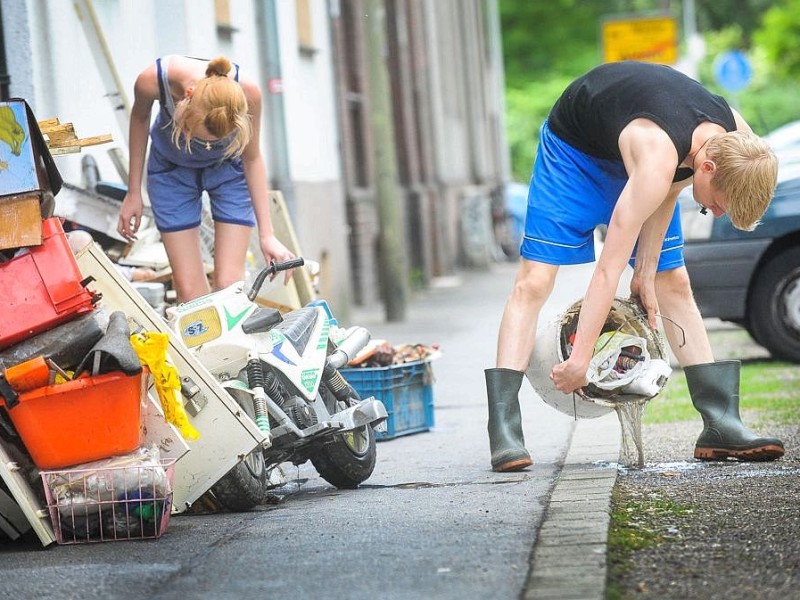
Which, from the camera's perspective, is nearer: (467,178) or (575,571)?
(575,571)

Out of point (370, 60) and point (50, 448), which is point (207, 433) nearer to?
point (50, 448)

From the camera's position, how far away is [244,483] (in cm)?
568

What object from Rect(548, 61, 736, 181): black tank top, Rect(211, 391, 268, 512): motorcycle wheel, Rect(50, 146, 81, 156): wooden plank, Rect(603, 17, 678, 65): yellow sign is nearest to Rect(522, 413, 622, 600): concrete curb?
Rect(211, 391, 268, 512): motorcycle wheel

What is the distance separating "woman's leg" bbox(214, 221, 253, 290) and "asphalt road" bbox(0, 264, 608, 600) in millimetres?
880

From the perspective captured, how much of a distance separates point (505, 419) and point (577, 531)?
1407 millimetres

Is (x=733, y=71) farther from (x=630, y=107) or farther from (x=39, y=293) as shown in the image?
(x=39, y=293)

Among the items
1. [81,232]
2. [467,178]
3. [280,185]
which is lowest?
[467,178]

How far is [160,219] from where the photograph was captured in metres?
6.90

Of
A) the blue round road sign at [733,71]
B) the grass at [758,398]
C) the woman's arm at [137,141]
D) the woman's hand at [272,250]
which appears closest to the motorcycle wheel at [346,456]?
the woman's hand at [272,250]

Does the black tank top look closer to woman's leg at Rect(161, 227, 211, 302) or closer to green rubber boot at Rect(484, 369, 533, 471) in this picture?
green rubber boot at Rect(484, 369, 533, 471)

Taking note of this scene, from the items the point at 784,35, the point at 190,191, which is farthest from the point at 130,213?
the point at 784,35

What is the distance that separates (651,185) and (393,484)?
1.55m

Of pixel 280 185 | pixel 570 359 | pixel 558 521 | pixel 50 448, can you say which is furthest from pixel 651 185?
pixel 280 185

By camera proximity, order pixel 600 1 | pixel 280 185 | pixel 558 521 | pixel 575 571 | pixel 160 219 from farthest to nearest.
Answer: pixel 600 1, pixel 280 185, pixel 160 219, pixel 558 521, pixel 575 571
